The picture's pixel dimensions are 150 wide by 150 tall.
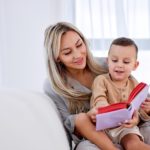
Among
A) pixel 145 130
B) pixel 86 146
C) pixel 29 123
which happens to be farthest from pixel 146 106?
pixel 29 123

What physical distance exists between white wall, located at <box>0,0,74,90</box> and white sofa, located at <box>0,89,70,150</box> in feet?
4.04

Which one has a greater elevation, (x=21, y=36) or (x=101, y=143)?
(x=21, y=36)

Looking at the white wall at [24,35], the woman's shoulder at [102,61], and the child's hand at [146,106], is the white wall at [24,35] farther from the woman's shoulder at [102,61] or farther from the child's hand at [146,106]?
the child's hand at [146,106]

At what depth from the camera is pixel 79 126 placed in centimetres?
128

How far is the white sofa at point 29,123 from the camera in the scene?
1015mm

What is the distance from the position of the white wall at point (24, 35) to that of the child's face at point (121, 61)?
1.21 metres

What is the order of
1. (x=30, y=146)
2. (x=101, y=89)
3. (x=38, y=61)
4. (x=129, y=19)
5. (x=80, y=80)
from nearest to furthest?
(x=30, y=146)
(x=101, y=89)
(x=80, y=80)
(x=129, y=19)
(x=38, y=61)

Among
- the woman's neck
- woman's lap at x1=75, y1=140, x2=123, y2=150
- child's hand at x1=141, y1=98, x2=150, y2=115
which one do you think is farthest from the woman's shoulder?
woman's lap at x1=75, y1=140, x2=123, y2=150

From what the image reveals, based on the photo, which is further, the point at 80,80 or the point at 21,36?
the point at 21,36

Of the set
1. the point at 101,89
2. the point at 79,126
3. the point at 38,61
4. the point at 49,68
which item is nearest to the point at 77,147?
the point at 79,126

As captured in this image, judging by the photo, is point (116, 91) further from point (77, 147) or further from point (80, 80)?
point (77, 147)

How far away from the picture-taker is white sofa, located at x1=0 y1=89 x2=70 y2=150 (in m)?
1.02

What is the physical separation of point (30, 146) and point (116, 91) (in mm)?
511

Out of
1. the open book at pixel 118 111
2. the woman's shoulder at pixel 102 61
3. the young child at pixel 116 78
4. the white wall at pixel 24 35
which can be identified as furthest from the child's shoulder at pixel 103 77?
the white wall at pixel 24 35
